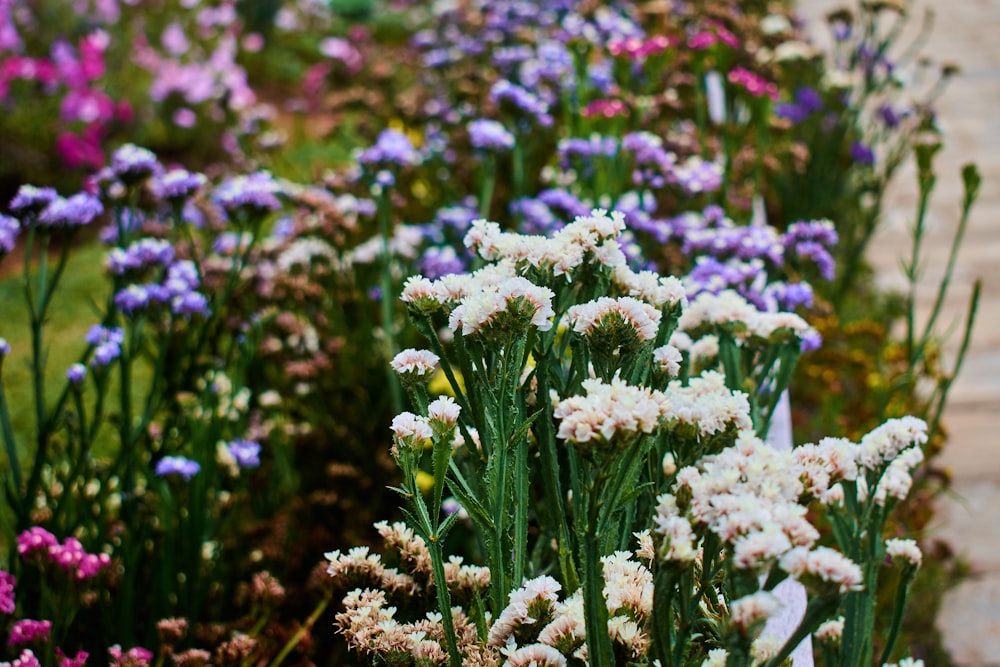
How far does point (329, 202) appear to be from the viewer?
2938 mm

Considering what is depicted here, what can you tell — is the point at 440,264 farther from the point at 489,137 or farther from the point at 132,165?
the point at 132,165

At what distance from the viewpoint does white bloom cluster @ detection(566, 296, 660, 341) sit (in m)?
1.19

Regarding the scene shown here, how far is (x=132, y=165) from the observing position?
2.24m

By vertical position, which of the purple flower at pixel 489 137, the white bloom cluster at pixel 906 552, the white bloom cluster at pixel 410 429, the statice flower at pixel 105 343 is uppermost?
the purple flower at pixel 489 137

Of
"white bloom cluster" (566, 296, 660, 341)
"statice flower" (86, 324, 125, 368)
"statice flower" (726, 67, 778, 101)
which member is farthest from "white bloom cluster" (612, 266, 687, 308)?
"statice flower" (726, 67, 778, 101)

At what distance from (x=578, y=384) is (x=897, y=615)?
512 millimetres

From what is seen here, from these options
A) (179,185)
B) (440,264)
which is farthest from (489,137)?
(179,185)

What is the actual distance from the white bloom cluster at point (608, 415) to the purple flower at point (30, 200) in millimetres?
1515

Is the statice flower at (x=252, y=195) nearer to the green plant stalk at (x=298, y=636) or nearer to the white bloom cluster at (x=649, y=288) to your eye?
the green plant stalk at (x=298, y=636)

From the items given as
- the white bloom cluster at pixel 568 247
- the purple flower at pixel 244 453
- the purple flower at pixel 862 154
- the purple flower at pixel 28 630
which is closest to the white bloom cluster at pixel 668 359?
the white bloom cluster at pixel 568 247

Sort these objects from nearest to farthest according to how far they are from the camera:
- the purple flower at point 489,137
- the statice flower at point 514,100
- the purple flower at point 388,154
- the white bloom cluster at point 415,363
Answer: the white bloom cluster at point 415,363 → the purple flower at point 388,154 → the purple flower at point 489,137 → the statice flower at point 514,100

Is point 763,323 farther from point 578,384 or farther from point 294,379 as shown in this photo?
point 294,379

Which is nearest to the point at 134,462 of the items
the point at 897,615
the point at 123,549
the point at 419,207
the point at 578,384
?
the point at 123,549

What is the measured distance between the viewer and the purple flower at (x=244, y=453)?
224 cm
